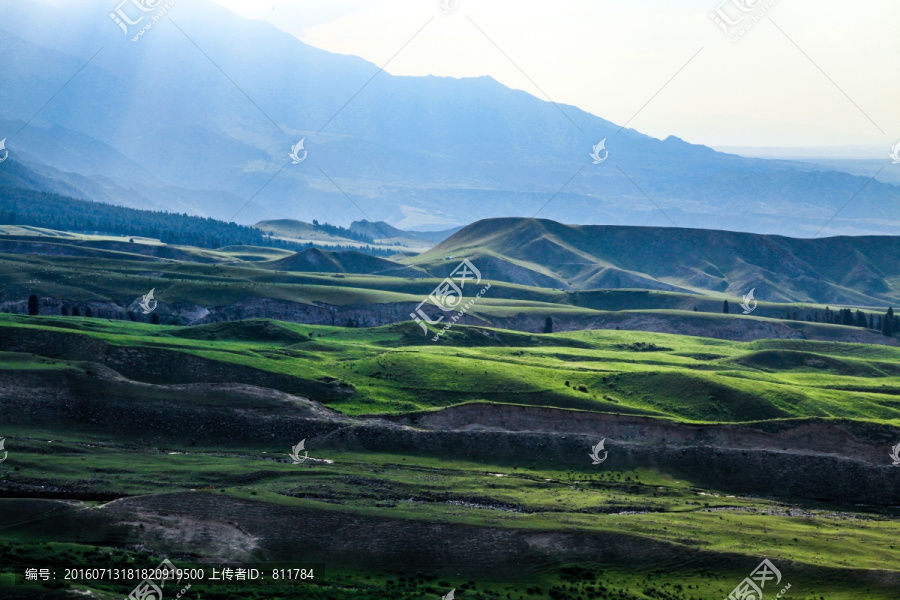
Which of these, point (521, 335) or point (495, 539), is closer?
point (495, 539)

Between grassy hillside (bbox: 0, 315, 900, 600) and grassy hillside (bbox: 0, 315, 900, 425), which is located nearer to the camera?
grassy hillside (bbox: 0, 315, 900, 600)

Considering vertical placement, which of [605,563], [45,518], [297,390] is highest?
[297,390]

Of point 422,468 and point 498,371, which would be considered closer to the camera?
point 422,468

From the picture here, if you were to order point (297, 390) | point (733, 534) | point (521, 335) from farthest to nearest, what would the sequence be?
point (521, 335), point (297, 390), point (733, 534)

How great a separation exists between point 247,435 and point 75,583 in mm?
40225

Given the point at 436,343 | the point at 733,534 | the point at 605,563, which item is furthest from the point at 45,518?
the point at 436,343

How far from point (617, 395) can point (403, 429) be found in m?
32.9

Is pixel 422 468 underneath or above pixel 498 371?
underneath

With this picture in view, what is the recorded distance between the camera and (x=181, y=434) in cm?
8606

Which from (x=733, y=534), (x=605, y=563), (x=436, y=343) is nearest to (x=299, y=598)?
(x=605, y=563)

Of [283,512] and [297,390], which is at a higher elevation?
[297,390]

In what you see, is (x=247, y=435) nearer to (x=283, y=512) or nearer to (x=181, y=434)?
(x=181, y=434)

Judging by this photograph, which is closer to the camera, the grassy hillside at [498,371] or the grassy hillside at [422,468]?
the grassy hillside at [422,468]

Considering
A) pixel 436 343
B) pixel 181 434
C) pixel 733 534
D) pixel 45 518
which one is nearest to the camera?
pixel 45 518
